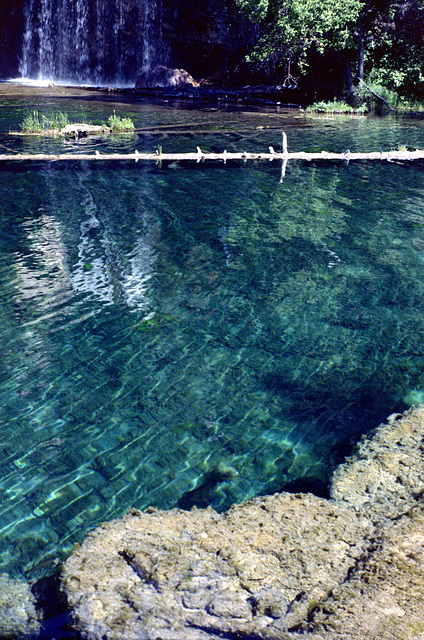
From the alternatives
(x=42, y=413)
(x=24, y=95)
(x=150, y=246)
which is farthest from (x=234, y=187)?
(x=24, y=95)

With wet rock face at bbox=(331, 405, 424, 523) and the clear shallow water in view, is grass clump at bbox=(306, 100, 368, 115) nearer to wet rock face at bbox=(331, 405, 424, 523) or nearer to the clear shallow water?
the clear shallow water

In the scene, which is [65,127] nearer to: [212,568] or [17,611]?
[17,611]

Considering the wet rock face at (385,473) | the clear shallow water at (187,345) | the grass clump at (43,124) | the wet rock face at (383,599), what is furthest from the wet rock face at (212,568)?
the grass clump at (43,124)

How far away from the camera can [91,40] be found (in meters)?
68.2

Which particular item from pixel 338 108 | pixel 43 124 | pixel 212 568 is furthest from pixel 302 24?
pixel 212 568

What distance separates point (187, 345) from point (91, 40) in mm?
69364

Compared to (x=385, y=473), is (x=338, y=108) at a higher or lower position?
higher

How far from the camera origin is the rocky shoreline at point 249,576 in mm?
4523

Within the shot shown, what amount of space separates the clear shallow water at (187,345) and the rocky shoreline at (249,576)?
102 centimetres

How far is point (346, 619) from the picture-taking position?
4414mm

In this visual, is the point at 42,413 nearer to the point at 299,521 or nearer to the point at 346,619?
the point at 299,521

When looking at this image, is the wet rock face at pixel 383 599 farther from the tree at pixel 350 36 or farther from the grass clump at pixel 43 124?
the tree at pixel 350 36

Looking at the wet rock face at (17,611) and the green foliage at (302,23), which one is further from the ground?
the green foliage at (302,23)

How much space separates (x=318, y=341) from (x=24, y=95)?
164 ft
